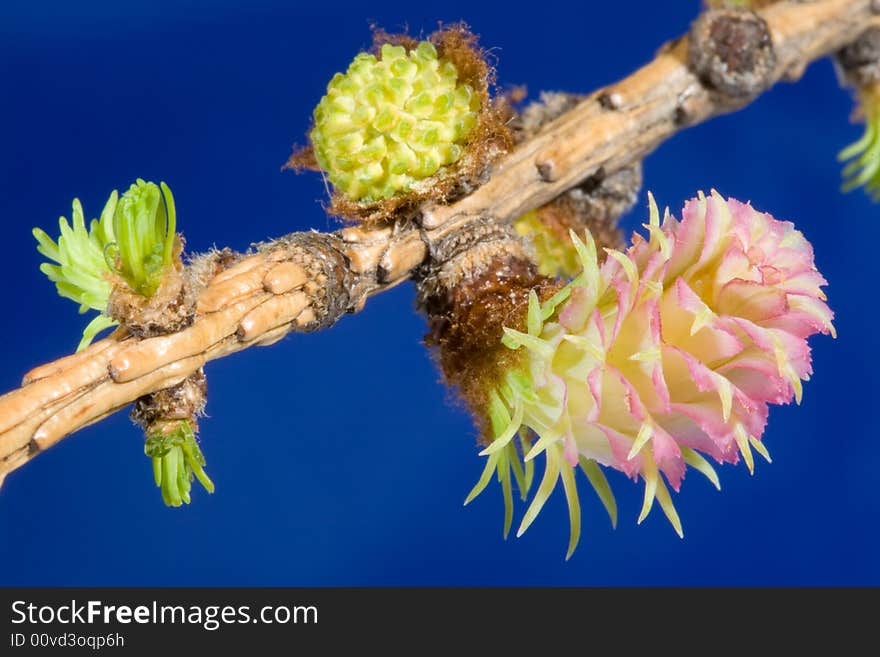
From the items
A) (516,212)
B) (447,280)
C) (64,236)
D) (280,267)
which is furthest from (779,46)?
(64,236)

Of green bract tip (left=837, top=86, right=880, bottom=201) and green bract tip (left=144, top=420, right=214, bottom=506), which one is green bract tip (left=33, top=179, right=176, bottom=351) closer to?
green bract tip (left=144, top=420, right=214, bottom=506)

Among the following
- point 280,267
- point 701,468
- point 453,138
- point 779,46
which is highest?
point 779,46

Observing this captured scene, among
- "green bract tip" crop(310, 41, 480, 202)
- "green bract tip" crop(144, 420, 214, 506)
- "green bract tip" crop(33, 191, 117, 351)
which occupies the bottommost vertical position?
"green bract tip" crop(144, 420, 214, 506)

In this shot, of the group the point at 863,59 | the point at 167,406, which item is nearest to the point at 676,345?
the point at 167,406

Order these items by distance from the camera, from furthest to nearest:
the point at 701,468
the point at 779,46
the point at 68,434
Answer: the point at 779,46 < the point at 701,468 < the point at 68,434

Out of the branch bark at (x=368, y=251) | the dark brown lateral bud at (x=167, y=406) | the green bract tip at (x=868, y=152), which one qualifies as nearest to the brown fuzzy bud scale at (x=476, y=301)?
the branch bark at (x=368, y=251)

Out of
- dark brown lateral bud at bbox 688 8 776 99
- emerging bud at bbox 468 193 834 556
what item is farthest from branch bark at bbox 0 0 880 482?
emerging bud at bbox 468 193 834 556

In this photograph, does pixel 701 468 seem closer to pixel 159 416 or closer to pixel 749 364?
pixel 749 364

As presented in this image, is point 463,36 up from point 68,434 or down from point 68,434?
up
